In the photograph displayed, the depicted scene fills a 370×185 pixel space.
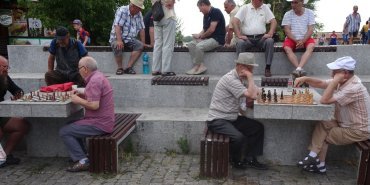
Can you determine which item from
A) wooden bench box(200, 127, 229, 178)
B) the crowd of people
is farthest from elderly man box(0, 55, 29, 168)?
wooden bench box(200, 127, 229, 178)

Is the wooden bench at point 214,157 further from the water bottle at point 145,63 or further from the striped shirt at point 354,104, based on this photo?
the water bottle at point 145,63

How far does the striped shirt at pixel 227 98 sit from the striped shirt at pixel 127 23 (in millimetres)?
3539

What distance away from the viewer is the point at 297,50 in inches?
295

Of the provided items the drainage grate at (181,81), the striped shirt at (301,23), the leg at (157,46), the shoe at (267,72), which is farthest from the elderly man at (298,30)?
the leg at (157,46)

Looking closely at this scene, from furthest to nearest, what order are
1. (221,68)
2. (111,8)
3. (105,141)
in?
(111,8), (221,68), (105,141)

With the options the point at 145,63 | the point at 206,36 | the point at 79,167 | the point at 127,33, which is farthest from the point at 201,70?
the point at 79,167

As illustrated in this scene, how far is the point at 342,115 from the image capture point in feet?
15.2

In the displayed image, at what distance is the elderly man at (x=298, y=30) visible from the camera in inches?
286

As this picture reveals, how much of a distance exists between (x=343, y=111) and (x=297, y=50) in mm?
3095

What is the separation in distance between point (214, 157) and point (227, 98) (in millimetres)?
799

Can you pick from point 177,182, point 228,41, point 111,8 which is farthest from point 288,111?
point 111,8

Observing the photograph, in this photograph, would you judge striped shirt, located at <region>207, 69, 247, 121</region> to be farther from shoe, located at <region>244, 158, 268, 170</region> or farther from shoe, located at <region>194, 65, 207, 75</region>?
shoe, located at <region>194, 65, 207, 75</region>

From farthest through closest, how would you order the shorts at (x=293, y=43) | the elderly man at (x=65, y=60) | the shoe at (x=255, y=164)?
the shorts at (x=293, y=43)
the elderly man at (x=65, y=60)
the shoe at (x=255, y=164)

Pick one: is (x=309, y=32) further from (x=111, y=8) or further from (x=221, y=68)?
(x=111, y=8)
